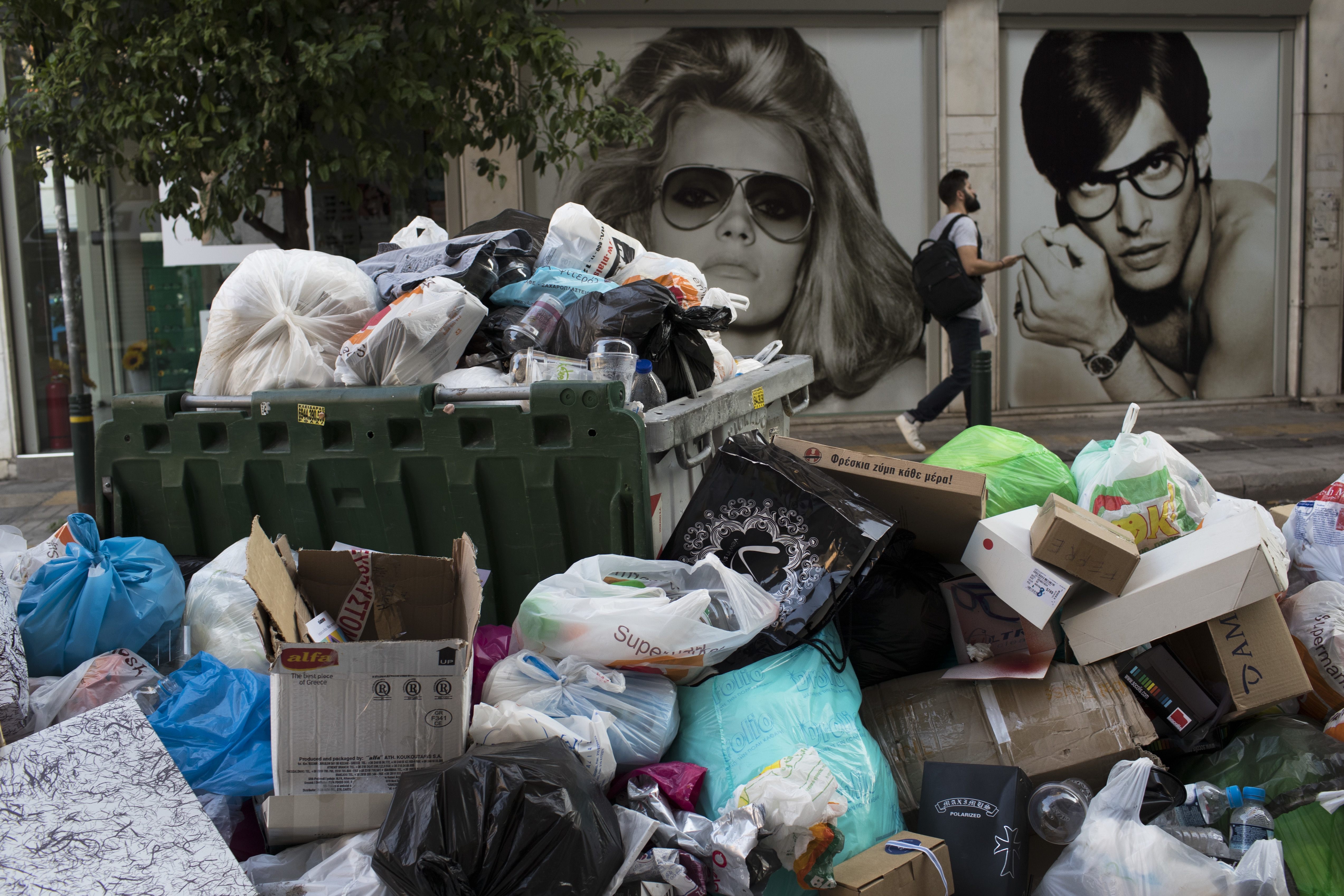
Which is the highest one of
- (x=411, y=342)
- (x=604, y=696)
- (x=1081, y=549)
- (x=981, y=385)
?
(x=411, y=342)

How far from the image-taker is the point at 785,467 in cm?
299

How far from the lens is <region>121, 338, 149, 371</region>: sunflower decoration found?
8.41 m

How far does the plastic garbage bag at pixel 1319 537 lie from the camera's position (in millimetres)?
3318

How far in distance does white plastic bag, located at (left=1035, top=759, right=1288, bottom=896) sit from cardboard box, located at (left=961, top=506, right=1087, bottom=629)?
468 millimetres

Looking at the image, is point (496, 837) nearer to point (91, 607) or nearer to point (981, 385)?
point (91, 607)

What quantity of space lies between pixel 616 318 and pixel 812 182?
6.05 meters

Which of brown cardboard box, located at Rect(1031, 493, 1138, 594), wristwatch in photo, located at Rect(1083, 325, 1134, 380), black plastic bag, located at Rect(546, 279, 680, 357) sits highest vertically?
black plastic bag, located at Rect(546, 279, 680, 357)

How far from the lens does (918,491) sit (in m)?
3.03

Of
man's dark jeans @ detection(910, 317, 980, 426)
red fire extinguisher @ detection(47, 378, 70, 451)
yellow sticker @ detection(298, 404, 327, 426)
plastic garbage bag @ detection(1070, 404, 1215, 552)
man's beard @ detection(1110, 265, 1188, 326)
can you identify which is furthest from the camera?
man's beard @ detection(1110, 265, 1188, 326)

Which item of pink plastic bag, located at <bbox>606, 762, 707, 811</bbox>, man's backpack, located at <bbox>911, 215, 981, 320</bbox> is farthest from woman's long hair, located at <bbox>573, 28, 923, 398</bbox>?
pink plastic bag, located at <bbox>606, 762, 707, 811</bbox>

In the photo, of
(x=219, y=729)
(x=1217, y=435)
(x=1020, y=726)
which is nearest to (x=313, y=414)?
(x=219, y=729)

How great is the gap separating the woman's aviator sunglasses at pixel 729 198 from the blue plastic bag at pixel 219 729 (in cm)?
673

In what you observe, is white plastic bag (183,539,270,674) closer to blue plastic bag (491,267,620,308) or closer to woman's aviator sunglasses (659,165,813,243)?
blue plastic bag (491,267,620,308)

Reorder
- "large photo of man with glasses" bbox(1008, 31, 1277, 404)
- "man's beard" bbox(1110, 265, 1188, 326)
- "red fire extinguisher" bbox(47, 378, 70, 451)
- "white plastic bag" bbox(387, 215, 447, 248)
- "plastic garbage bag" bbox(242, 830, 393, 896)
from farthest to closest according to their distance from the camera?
1. "man's beard" bbox(1110, 265, 1188, 326)
2. "large photo of man with glasses" bbox(1008, 31, 1277, 404)
3. "red fire extinguisher" bbox(47, 378, 70, 451)
4. "white plastic bag" bbox(387, 215, 447, 248)
5. "plastic garbage bag" bbox(242, 830, 393, 896)
